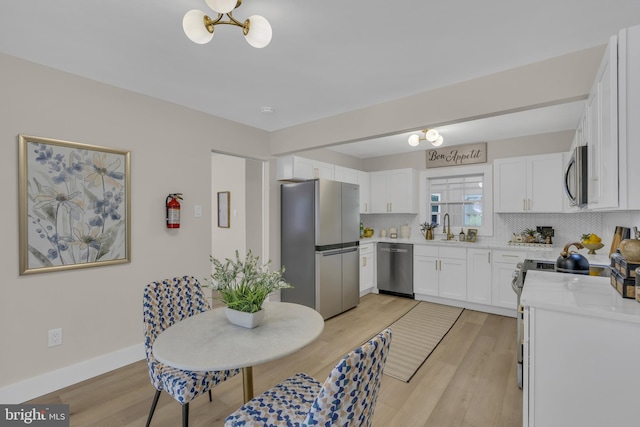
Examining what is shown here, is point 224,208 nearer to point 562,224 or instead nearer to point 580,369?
point 580,369

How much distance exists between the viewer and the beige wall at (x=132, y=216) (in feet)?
7.02

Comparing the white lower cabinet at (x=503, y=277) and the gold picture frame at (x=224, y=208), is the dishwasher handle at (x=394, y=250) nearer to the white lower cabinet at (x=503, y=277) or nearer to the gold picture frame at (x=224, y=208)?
the white lower cabinet at (x=503, y=277)

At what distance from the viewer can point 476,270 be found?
163 inches

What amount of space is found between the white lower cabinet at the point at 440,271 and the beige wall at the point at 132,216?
10.2ft

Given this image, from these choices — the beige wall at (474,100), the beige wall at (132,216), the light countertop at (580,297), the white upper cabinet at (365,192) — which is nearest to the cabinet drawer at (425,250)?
the white upper cabinet at (365,192)

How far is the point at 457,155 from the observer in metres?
4.72

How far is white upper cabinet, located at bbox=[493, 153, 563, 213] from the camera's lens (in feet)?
12.5

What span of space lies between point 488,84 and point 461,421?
246 centimetres

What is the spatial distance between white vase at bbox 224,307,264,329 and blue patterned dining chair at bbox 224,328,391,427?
0.36 m

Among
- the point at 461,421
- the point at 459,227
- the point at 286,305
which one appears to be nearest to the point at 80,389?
the point at 286,305

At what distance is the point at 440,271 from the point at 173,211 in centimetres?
365

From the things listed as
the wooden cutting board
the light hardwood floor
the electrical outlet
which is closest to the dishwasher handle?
the light hardwood floor

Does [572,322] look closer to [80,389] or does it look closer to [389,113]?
[389,113]

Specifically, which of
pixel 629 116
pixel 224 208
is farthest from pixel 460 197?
pixel 224 208
